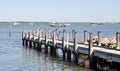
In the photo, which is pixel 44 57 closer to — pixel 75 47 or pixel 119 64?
pixel 75 47

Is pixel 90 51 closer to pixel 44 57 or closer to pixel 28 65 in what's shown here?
pixel 28 65

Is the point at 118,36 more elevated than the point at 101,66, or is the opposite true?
the point at 118,36

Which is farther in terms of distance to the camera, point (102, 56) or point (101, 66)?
point (101, 66)

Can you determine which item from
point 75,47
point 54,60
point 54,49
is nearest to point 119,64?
point 75,47

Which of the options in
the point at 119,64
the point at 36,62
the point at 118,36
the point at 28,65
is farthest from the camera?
the point at 36,62

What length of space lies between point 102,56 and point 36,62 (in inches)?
455

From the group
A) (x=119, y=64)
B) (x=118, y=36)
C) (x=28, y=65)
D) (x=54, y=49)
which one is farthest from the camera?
(x=54, y=49)

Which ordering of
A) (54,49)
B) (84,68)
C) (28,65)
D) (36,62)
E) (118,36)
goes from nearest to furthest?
(118,36)
(84,68)
(28,65)
(36,62)
(54,49)

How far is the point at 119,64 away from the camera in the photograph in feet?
86.1

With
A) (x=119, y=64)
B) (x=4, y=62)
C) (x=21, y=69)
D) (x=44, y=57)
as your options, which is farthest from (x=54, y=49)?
(x=119, y=64)

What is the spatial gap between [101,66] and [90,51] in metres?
1.48

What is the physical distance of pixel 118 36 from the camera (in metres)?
28.5

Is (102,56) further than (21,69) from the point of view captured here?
No

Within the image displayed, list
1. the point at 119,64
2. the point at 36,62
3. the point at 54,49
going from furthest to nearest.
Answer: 1. the point at 54,49
2. the point at 36,62
3. the point at 119,64
